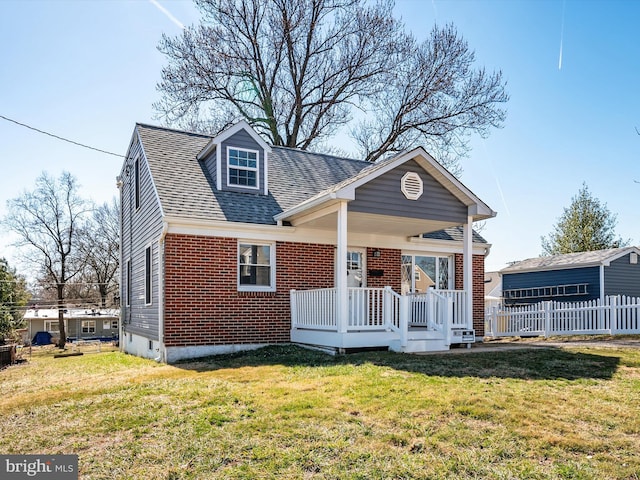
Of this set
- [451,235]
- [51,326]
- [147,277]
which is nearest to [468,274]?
[451,235]

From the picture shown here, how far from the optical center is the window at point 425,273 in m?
15.2

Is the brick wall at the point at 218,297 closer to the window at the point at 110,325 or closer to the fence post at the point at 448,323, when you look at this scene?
the fence post at the point at 448,323

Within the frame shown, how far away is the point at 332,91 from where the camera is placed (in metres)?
26.2

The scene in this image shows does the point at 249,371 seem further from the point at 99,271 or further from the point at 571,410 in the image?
the point at 99,271

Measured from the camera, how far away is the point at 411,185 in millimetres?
11750

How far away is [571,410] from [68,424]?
5.98 metres

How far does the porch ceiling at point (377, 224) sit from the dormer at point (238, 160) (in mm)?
1816

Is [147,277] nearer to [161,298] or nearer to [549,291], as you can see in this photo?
[161,298]

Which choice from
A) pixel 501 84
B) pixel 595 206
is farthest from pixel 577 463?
pixel 595 206

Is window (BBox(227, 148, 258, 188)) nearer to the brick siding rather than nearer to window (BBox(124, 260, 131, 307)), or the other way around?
the brick siding

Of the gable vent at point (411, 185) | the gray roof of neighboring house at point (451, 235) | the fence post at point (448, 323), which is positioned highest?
the gable vent at point (411, 185)

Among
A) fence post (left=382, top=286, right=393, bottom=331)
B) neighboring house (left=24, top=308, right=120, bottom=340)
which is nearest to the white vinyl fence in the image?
fence post (left=382, top=286, right=393, bottom=331)

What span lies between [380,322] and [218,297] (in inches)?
153

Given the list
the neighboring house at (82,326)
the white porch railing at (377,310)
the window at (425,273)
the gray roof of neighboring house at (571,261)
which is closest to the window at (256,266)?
the white porch railing at (377,310)
